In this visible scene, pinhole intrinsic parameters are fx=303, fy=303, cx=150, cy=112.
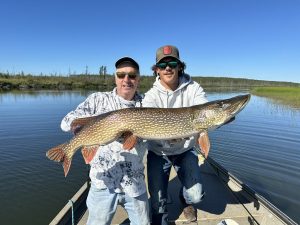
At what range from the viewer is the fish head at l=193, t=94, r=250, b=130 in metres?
3.51

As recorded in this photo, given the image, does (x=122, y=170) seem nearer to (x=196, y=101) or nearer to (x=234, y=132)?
(x=196, y=101)

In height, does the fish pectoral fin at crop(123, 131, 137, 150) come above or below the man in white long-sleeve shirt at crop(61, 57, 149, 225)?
above

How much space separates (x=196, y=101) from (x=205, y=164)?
2.99 metres

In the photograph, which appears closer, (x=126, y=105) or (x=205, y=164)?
(x=126, y=105)

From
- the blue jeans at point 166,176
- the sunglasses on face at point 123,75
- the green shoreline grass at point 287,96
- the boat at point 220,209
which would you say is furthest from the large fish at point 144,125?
the green shoreline grass at point 287,96

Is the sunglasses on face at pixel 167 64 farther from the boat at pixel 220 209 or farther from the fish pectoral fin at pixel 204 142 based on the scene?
the boat at pixel 220 209

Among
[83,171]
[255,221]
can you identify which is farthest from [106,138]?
[83,171]

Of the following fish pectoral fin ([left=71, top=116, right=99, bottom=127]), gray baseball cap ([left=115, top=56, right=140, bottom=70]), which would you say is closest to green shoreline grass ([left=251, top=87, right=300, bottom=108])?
gray baseball cap ([left=115, top=56, right=140, bottom=70])

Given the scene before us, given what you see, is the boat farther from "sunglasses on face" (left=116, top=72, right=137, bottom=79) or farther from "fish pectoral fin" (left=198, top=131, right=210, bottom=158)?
"sunglasses on face" (left=116, top=72, right=137, bottom=79)

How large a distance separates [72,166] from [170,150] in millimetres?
4917

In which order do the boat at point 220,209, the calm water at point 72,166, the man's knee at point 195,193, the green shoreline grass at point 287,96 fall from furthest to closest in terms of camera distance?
the green shoreline grass at point 287,96
the calm water at point 72,166
the man's knee at point 195,193
the boat at point 220,209

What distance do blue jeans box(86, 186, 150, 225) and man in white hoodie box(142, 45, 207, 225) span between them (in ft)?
1.95

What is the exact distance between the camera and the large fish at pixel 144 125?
10.5ft

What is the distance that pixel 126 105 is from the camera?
3588 millimetres
